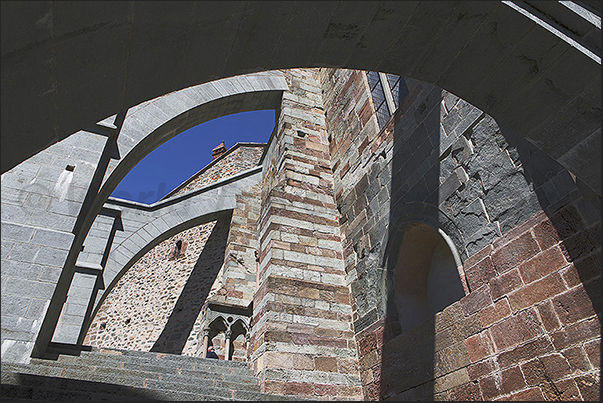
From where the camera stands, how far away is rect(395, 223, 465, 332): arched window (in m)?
4.83

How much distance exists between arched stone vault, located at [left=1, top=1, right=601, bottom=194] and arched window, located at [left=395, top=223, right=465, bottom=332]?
9.04ft

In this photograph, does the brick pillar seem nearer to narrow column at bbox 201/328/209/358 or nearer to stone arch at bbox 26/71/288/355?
stone arch at bbox 26/71/288/355

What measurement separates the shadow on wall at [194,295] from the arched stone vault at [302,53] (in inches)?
357

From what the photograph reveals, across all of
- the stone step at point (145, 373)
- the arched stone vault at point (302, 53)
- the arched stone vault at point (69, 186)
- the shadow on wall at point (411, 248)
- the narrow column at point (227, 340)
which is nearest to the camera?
the arched stone vault at point (302, 53)

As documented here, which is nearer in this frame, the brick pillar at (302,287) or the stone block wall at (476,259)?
the stone block wall at (476,259)

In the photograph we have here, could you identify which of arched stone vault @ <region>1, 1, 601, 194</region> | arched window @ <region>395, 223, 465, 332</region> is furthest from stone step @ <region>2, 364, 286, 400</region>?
arched stone vault @ <region>1, 1, 601, 194</region>

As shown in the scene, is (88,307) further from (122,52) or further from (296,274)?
(122,52)

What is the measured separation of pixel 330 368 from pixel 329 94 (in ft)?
18.0

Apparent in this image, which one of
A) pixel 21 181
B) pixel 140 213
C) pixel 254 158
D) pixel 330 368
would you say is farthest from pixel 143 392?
pixel 254 158

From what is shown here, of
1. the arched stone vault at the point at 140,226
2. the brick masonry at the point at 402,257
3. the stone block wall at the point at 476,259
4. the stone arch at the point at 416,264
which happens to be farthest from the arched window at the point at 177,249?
the stone arch at the point at 416,264

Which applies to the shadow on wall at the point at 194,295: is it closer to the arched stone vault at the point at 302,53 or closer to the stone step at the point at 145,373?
the stone step at the point at 145,373

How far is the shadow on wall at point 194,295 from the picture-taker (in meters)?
11.0

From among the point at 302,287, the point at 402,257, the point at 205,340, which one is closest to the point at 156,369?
the point at 302,287

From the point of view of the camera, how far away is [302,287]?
18.2 ft
